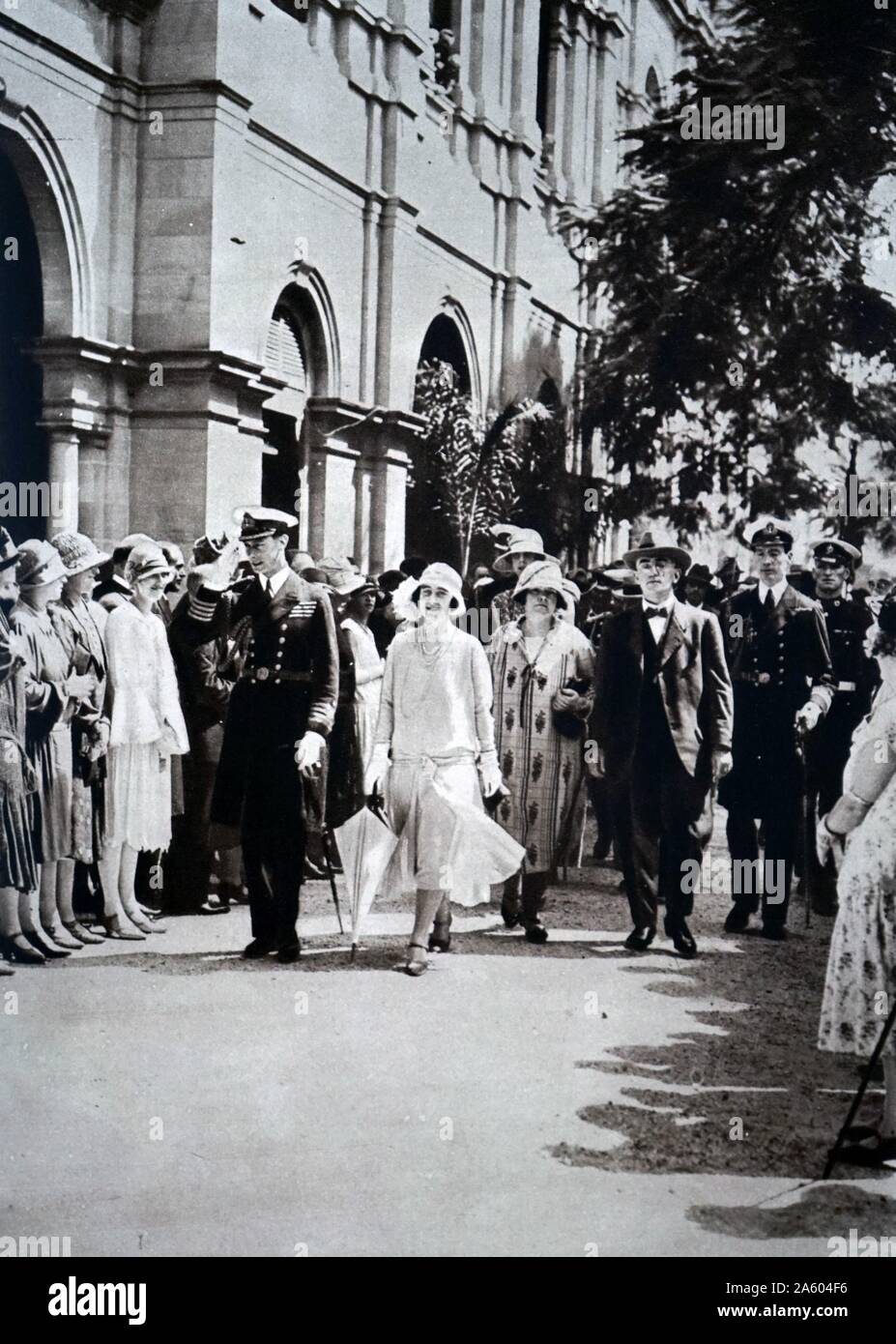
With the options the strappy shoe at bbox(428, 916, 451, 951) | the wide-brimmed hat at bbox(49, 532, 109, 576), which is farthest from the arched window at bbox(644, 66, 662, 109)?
the strappy shoe at bbox(428, 916, 451, 951)

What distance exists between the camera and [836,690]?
15.5 ft

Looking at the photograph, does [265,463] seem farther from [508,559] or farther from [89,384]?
[508,559]

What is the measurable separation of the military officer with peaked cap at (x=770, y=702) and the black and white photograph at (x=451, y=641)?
1 cm

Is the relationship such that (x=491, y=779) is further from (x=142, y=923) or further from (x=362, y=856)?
(x=142, y=923)

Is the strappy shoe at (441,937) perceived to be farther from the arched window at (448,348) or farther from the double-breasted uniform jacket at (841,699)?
the arched window at (448,348)

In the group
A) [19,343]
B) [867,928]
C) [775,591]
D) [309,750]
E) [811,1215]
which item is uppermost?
[19,343]

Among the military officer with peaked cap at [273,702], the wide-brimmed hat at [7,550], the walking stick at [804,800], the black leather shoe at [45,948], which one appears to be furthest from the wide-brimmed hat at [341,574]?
the walking stick at [804,800]

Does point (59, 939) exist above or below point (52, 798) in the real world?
below

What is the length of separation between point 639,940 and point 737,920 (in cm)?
30

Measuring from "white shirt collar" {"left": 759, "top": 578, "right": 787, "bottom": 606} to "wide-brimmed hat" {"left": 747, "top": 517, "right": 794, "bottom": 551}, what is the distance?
4.5 inches

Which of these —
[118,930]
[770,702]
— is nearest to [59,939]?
[118,930]

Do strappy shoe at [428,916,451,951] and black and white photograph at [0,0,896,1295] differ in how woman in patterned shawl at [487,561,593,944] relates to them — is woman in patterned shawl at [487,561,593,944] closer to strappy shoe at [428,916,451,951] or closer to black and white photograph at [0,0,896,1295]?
black and white photograph at [0,0,896,1295]

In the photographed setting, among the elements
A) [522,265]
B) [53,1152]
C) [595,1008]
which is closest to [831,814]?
[595,1008]

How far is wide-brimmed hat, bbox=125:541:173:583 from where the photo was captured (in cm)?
541
